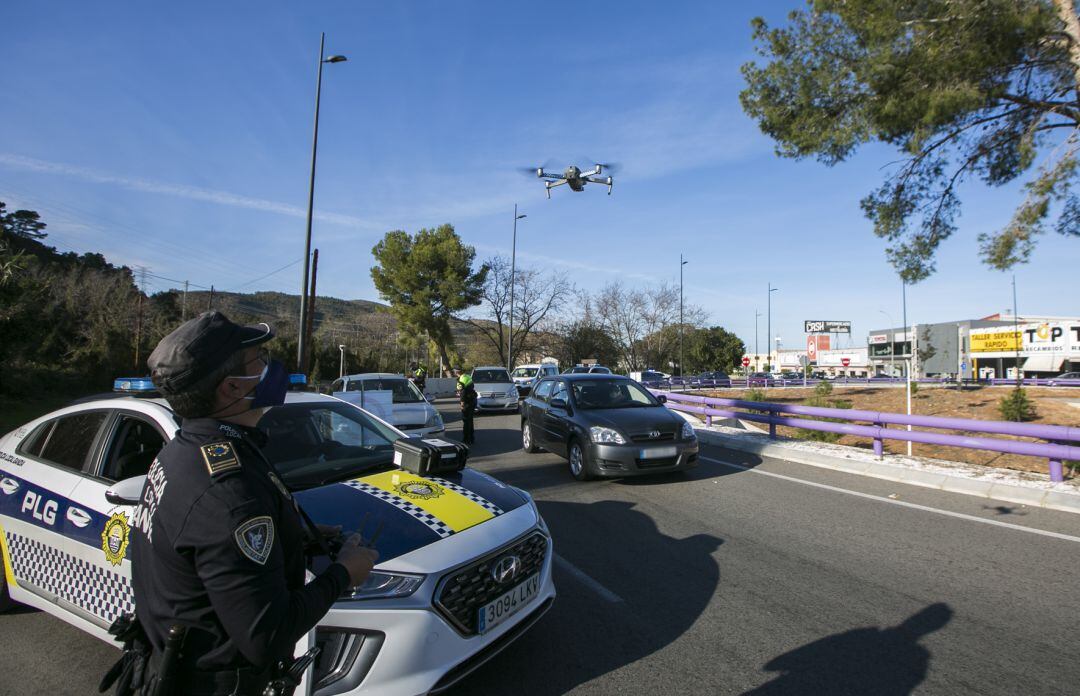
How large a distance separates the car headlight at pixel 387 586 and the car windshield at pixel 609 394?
6176 millimetres

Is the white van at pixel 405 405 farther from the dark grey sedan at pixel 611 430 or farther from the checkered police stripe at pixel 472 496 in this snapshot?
the checkered police stripe at pixel 472 496

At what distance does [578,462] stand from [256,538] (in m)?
6.96

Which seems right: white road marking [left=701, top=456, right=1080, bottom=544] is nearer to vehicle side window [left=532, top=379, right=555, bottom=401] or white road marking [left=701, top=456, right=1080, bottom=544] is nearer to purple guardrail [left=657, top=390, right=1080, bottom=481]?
purple guardrail [left=657, top=390, right=1080, bottom=481]

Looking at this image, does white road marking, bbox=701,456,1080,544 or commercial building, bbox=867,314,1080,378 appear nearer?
white road marking, bbox=701,456,1080,544

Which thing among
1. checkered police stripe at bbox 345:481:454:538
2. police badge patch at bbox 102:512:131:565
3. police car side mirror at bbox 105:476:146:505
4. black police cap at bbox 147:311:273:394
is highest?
black police cap at bbox 147:311:273:394

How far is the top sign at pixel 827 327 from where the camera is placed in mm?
71062

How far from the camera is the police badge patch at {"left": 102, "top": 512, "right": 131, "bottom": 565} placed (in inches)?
114

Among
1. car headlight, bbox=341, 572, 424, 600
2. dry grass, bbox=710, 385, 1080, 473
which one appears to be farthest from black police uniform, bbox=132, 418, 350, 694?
dry grass, bbox=710, 385, 1080, 473

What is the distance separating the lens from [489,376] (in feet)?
69.1

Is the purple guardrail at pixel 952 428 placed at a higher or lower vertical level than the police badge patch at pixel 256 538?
lower

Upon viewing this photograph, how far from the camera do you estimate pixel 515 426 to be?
16.2m

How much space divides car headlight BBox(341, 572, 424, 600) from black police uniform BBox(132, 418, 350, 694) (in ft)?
3.14

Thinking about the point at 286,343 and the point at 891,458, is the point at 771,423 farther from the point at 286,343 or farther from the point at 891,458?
the point at 286,343

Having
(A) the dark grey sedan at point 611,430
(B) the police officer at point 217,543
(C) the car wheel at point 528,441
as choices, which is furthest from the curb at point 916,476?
(B) the police officer at point 217,543
